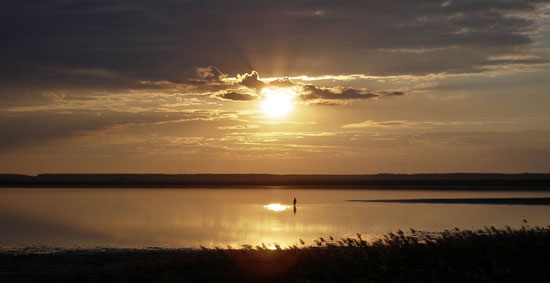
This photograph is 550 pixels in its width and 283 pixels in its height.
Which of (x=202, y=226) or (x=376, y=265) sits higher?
(x=202, y=226)

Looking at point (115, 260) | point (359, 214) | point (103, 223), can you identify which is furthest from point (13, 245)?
point (359, 214)

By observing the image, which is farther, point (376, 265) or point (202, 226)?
point (202, 226)

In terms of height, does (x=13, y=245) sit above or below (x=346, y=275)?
above

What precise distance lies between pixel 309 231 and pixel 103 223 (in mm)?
20262

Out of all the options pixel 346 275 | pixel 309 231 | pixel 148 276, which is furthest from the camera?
pixel 309 231

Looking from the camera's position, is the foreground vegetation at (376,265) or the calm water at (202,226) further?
the calm water at (202,226)

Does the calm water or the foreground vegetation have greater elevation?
the calm water

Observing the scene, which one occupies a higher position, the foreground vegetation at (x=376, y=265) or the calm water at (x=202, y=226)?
the calm water at (x=202, y=226)

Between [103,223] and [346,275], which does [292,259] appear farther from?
[103,223]

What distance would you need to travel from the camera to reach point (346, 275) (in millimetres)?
17531

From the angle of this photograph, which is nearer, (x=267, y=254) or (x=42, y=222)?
(x=267, y=254)

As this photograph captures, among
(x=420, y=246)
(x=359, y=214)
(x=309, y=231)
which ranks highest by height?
(x=359, y=214)

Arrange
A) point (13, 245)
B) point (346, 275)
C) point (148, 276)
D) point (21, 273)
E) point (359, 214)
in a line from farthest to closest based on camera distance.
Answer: point (359, 214)
point (13, 245)
point (21, 273)
point (148, 276)
point (346, 275)

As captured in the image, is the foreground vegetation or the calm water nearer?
the foreground vegetation
